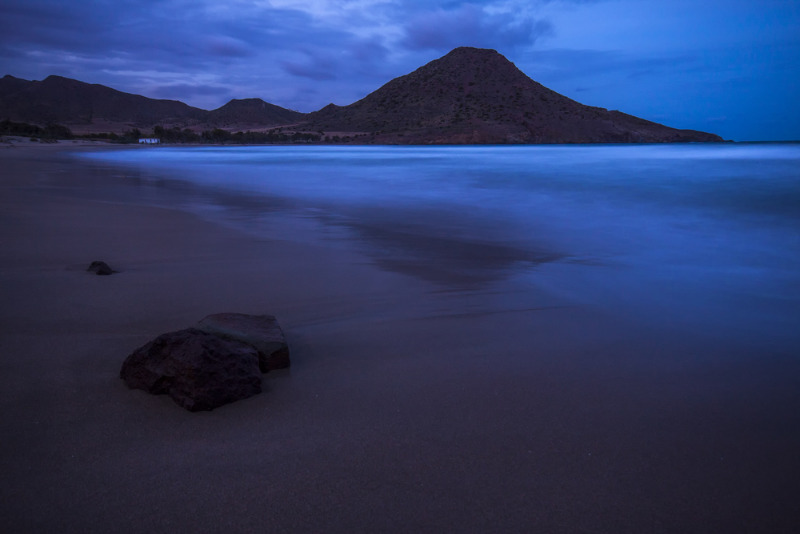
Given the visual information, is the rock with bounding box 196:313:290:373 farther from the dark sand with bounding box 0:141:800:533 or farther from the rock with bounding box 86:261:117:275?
the rock with bounding box 86:261:117:275

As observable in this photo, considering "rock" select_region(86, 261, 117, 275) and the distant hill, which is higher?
the distant hill

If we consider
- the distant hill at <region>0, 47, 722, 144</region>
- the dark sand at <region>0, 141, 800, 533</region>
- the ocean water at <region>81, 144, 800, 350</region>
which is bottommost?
the dark sand at <region>0, 141, 800, 533</region>

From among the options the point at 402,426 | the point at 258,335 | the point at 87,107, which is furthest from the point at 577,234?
the point at 87,107

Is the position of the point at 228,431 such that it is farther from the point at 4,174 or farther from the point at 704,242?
the point at 4,174

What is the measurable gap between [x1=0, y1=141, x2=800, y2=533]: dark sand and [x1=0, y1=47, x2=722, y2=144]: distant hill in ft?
239

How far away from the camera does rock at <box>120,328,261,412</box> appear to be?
214 centimetres

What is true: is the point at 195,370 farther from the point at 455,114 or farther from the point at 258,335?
the point at 455,114

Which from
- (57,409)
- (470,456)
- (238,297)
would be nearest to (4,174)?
(238,297)

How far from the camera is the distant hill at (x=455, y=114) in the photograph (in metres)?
77.9

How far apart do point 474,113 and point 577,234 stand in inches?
3071

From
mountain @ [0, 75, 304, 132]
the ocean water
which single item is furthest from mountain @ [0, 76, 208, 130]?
the ocean water

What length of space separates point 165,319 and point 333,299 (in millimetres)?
1099

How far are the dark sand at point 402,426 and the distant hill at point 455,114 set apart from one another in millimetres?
72981

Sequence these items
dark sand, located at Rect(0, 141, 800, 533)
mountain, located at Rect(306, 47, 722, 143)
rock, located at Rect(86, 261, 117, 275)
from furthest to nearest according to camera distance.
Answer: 1. mountain, located at Rect(306, 47, 722, 143)
2. rock, located at Rect(86, 261, 117, 275)
3. dark sand, located at Rect(0, 141, 800, 533)
